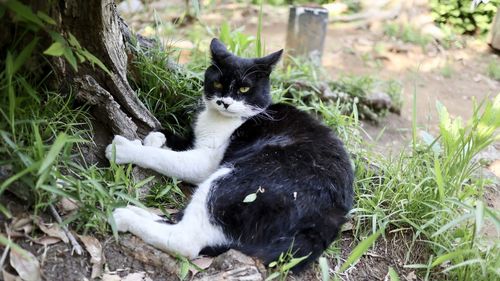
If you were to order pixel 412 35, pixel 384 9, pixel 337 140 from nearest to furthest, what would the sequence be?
pixel 337 140
pixel 412 35
pixel 384 9

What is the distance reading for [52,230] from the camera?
210 cm

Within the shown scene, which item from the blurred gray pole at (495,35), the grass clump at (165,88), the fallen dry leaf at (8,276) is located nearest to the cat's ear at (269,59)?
the grass clump at (165,88)

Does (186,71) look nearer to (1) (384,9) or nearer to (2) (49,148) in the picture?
(2) (49,148)

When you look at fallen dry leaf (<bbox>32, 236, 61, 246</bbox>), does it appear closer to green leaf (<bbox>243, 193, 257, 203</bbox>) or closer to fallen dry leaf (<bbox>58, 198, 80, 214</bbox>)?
fallen dry leaf (<bbox>58, 198, 80, 214</bbox>)

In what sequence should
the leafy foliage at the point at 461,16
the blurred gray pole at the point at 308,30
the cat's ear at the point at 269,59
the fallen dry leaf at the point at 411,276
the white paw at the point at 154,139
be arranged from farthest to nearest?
1. the leafy foliage at the point at 461,16
2. the blurred gray pole at the point at 308,30
3. the cat's ear at the point at 269,59
4. the white paw at the point at 154,139
5. the fallen dry leaf at the point at 411,276

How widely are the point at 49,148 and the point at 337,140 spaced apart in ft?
4.83

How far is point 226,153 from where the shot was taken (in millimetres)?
2830

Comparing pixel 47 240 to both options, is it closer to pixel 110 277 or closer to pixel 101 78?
pixel 110 277

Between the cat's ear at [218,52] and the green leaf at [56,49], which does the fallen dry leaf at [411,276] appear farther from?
the green leaf at [56,49]

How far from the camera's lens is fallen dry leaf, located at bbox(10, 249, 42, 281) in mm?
1897

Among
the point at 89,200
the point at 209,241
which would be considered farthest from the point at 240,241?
the point at 89,200

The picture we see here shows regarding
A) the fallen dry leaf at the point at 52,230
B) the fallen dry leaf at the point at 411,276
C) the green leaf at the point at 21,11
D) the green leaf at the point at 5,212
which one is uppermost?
the green leaf at the point at 21,11

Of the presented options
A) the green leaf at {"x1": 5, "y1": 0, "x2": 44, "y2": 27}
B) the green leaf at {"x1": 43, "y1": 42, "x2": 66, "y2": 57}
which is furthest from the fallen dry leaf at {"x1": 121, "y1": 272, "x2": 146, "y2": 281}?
the green leaf at {"x1": 5, "y1": 0, "x2": 44, "y2": 27}

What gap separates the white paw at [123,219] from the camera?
2.28 meters
